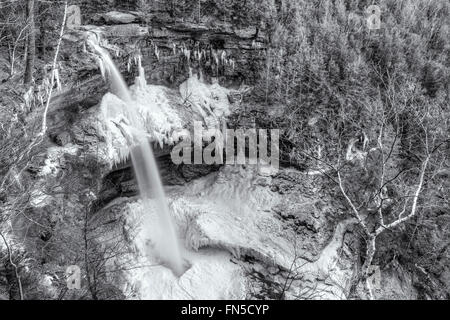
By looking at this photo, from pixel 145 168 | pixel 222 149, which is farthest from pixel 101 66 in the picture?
pixel 222 149

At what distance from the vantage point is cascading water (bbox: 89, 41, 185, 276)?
12.1m

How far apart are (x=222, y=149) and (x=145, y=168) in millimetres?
3203

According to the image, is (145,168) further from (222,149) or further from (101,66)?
(101,66)

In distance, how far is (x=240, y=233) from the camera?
12.1 m

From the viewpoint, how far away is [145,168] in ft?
43.2

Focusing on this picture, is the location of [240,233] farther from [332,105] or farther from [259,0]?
[259,0]

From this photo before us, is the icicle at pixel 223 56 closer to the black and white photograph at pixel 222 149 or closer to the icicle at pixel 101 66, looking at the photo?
the black and white photograph at pixel 222 149

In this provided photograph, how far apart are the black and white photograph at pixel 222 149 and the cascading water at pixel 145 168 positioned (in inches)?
2.0

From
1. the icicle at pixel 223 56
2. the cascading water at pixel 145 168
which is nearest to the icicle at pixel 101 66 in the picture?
the cascading water at pixel 145 168

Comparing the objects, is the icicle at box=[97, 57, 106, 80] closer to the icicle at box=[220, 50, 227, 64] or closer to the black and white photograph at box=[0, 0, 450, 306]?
the black and white photograph at box=[0, 0, 450, 306]

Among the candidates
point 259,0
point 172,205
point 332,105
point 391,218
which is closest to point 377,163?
point 391,218

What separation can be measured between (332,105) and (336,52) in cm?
293

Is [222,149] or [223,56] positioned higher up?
[223,56]

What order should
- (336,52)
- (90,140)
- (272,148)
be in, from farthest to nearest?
1. (336,52)
2. (272,148)
3. (90,140)
